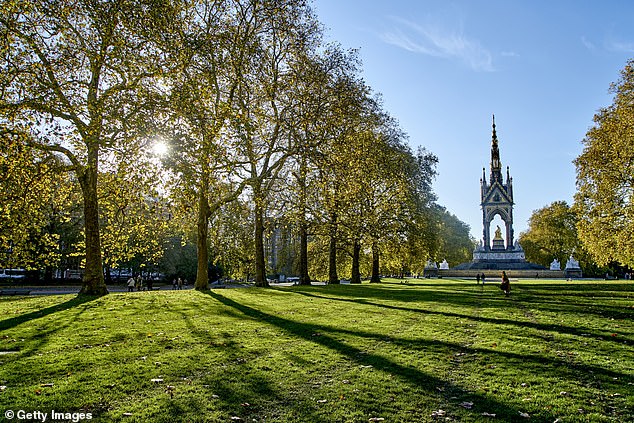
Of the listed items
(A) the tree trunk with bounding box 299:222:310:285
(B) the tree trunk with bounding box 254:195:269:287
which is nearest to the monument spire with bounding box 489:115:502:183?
(A) the tree trunk with bounding box 299:222:310:285

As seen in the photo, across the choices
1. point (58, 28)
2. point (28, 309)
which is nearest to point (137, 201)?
point (28, 309)

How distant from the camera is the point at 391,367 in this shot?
834 centimetres

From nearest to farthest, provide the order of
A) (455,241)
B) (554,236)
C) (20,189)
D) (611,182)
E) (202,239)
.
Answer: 1. (20,189)
2. (202,239)
3. (611,182)
4. (554,236)
5. (455,241)

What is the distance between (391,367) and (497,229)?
84582 millimetres

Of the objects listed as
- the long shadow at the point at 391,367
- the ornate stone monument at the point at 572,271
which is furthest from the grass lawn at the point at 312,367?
the ornate stone monument at the point at 572,271

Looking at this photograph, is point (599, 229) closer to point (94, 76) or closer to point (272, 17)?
point (272, 17)

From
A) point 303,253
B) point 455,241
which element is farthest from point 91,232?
point 455,241

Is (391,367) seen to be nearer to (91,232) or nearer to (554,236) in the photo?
(91,232)

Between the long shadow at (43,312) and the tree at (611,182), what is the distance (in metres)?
29.8

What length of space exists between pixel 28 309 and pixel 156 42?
35.1 feet

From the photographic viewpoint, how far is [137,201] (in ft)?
62.6

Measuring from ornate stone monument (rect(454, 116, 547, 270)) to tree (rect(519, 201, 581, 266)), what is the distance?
941cm

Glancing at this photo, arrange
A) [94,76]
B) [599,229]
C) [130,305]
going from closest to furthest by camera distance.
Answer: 1. [130,305]
2. [94,76]
3. [599,229]

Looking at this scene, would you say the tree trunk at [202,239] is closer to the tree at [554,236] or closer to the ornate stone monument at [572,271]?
the ornate stone monument at [572,271]
